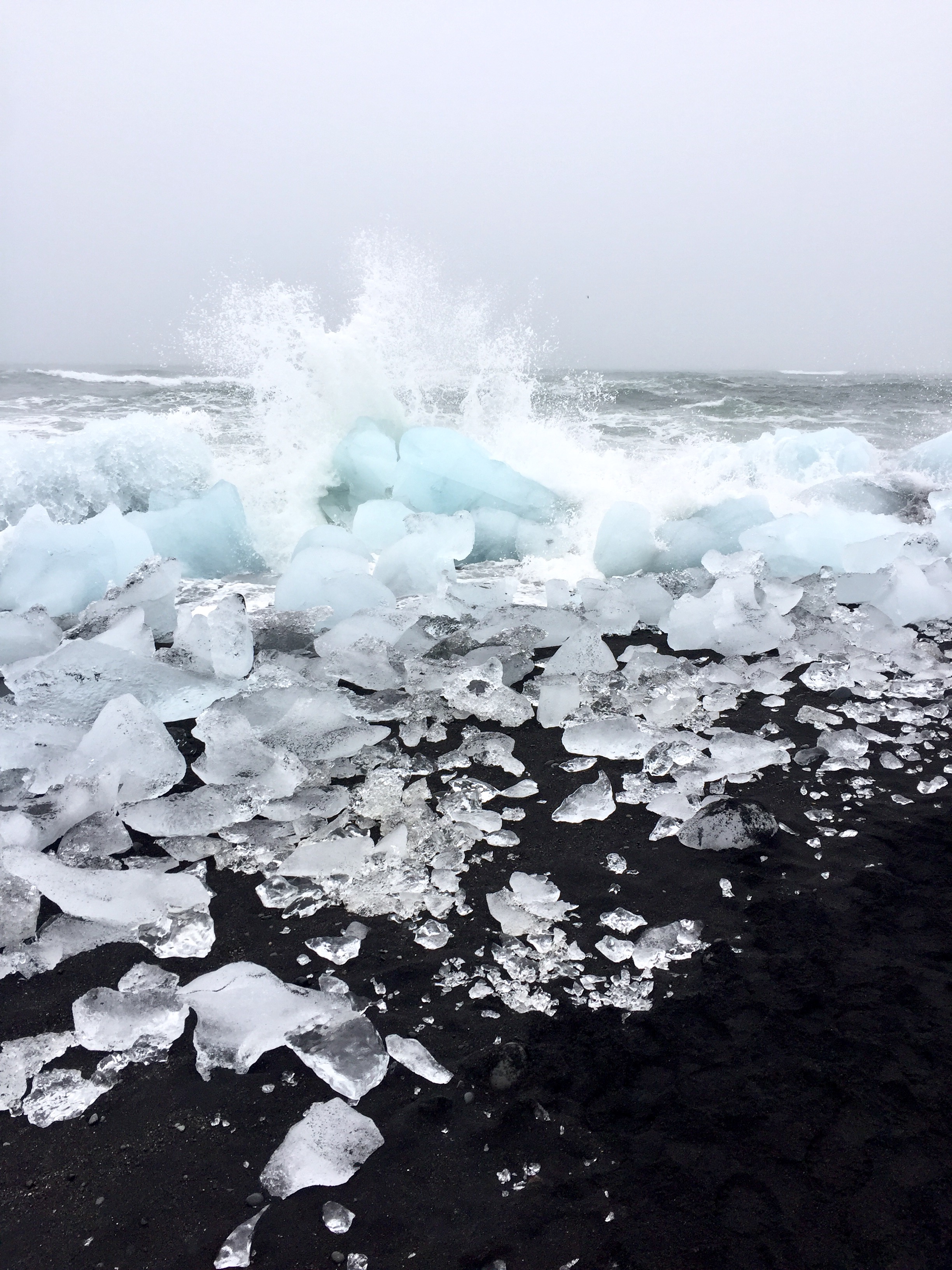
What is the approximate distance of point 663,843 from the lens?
6.36 feet

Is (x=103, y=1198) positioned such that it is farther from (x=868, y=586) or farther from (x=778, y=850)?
(x=868, y=586)

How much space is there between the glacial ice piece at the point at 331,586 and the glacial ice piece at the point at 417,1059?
243 cm

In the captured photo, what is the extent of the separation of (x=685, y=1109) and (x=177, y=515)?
4457 millimetres

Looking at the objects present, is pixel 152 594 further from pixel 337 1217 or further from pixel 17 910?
pixel 337 1217

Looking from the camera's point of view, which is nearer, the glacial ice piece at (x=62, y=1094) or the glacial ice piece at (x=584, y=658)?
the glacial ice piece at (x=62, y=1094)

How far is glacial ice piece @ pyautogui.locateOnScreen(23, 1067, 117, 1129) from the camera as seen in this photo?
1.25 meters

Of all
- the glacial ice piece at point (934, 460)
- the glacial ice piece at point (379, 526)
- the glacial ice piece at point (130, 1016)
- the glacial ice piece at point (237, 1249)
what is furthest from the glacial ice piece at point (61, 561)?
the glacial ice piece at point (934, 460)

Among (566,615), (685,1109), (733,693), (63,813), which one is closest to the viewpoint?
(685,1109)

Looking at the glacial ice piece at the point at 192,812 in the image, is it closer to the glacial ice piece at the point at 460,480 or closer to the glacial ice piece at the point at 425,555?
the glacial ice piece at the point at 425,555

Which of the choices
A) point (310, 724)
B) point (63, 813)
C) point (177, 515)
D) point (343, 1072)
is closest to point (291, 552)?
point (177, 515)

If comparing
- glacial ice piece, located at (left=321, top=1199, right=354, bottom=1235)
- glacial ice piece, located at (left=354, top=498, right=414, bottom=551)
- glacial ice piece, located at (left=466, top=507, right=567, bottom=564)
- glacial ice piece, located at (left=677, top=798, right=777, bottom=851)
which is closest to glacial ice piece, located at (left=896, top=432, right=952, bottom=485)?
glacial ice piece, located at (left=466, top=507, right=567, bottom=564)

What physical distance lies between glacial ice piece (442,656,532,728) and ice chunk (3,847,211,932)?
121 cm

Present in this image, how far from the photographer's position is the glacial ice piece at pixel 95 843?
1896 millimetres

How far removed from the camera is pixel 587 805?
82.6 inches
